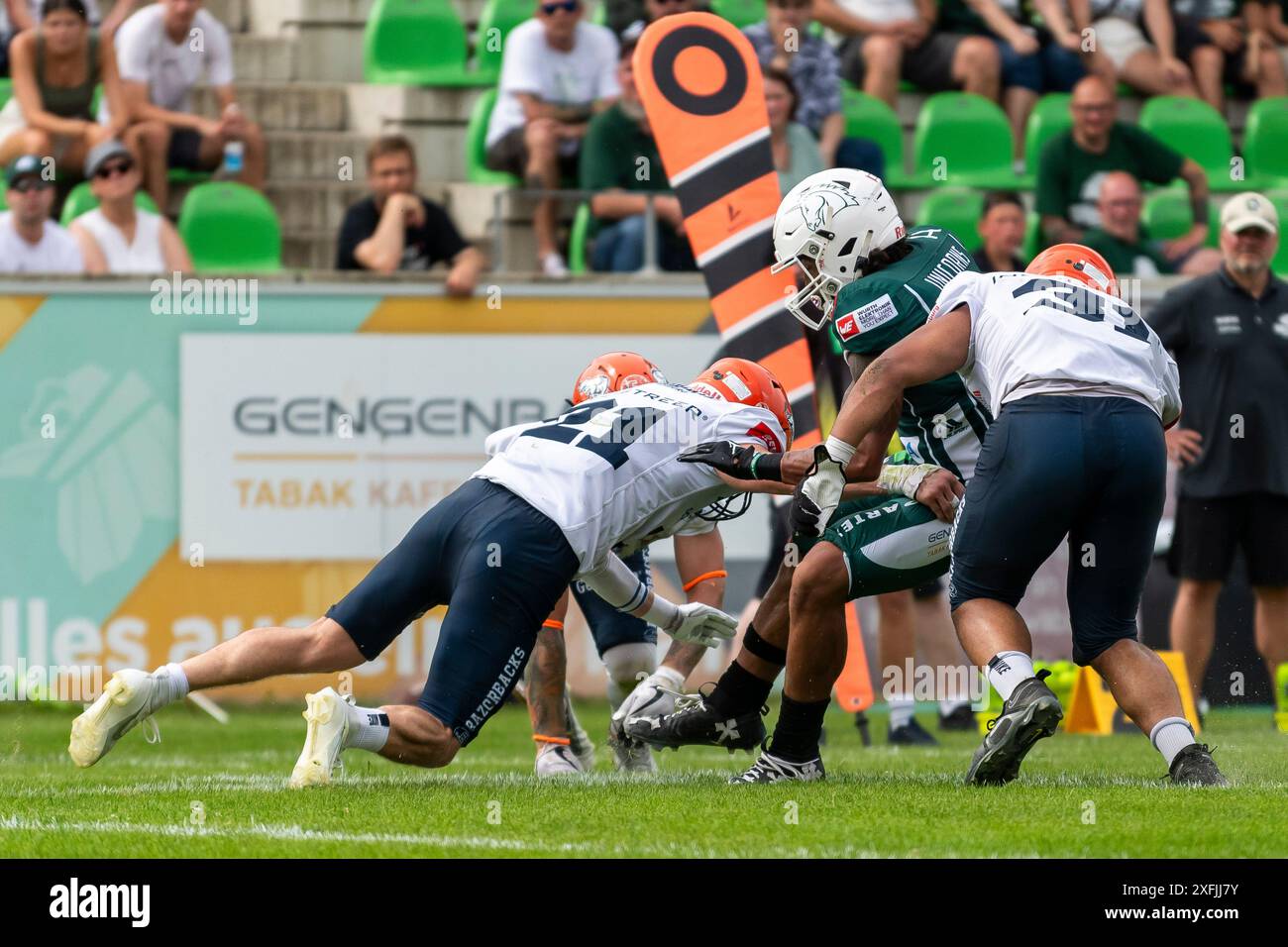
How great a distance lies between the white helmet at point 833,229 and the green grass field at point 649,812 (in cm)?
172

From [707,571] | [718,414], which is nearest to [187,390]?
[707,571]

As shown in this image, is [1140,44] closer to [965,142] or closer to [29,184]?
[965,142]

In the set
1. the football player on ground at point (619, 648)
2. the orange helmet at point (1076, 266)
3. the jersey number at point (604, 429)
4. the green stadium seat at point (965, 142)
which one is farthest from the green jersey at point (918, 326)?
the green stadium seat at point (965, 142)

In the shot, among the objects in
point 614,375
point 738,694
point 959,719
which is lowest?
point 959,719

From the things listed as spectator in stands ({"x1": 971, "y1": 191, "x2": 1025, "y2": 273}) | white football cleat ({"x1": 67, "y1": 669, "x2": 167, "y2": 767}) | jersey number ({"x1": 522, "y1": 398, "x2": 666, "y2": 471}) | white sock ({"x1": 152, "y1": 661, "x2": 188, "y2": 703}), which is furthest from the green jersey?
spectator in stands ({"x1": 971, "y1": 191, "x2": 1025, "y2": 273})

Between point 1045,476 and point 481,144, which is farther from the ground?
point 481,144

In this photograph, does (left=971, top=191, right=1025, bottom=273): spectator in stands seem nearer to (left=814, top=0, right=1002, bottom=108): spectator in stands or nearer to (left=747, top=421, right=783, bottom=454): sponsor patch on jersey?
(left=814, top=0, right=1002, bottom=108): spectator in stands

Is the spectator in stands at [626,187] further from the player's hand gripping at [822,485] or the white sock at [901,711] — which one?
the player's hand gripping at [822,485]

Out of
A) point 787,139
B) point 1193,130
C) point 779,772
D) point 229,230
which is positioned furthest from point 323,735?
point 1193,130

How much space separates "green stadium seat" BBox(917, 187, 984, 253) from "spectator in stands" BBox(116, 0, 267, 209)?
4.38 m

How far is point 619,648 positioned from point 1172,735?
2.64 meters

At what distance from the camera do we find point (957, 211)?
13.2m

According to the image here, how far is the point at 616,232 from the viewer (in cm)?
1224
